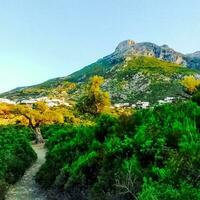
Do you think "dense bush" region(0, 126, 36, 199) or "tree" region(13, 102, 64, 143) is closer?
"dense bush" region(0, 126, 36, 199)

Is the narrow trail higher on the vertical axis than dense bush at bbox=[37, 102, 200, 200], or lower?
lower

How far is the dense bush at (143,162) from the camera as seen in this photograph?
809 centimetres


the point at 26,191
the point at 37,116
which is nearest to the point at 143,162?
the point at 26,191

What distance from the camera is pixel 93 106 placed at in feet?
207

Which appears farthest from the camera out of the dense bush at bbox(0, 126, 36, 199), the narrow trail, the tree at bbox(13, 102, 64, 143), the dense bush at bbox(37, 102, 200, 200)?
the tree at bbox(13, 102, 64, 143)

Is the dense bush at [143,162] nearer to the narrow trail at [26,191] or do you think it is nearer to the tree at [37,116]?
the narrow trail at [26,191]

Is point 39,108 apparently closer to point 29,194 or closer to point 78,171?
point 29,194

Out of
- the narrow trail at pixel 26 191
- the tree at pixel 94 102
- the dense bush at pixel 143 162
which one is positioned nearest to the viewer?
the dense bush at pixel 143 162

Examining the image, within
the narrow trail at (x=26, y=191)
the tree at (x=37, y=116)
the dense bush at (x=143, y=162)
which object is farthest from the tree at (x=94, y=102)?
the dense bush at (x=143, y=162)

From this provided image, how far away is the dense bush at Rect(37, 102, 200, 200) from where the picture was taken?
8.09 meters

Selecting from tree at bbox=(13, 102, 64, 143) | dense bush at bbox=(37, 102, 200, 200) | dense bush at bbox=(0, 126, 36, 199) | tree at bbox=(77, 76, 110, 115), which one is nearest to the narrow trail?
dense bush at bbox=(0, 126, 36, 199)

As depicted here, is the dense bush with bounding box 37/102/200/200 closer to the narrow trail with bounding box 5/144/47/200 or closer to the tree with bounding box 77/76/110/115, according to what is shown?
the narrow trail with bounding box 5/144/47/200

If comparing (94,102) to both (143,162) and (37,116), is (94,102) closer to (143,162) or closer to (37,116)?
(37,116)

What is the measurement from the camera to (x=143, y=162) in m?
10.9
